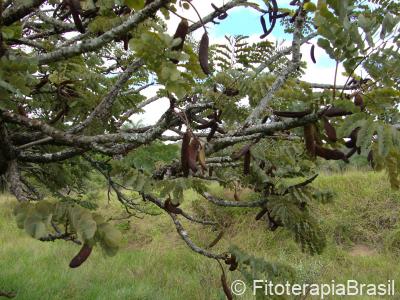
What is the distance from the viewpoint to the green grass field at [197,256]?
7.28 metres

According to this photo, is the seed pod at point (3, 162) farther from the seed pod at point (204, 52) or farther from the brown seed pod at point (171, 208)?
the seed pod at point (204, 52)

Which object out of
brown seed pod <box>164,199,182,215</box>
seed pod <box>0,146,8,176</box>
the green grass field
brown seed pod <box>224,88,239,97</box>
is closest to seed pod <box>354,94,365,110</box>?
brown seed pod <box>224,88,239,97</box>

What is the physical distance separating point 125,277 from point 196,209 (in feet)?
13.8

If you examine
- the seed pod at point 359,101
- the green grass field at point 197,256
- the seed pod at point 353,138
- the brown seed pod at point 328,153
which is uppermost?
the seed pod at point 359,101

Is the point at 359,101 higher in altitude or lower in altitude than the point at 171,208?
higher

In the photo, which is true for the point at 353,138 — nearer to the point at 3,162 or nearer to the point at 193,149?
the point at 193,149

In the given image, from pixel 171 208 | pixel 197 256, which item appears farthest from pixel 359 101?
pixel 197 256

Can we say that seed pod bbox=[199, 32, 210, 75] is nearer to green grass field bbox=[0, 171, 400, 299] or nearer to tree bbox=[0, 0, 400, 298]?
tree bbox=[0, 0, 400, 298]

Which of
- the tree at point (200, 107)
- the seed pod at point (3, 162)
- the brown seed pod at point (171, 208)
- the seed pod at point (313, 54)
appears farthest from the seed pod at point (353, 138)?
the seed pod at point (3, 162)

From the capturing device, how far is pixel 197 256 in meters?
9.42

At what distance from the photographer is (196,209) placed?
12.1 meters

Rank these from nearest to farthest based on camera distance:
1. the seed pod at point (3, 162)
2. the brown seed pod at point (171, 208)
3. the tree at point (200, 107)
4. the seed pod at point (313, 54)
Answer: the tree at point (200, 107), the seed pod at point (313, 54), the seed pod at point (3, 162), the brown seed pod at point (171, 208)

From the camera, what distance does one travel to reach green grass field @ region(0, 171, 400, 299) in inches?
287

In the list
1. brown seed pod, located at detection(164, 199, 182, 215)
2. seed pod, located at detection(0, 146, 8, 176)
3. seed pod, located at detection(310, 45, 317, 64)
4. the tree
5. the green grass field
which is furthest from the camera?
the green grass field
